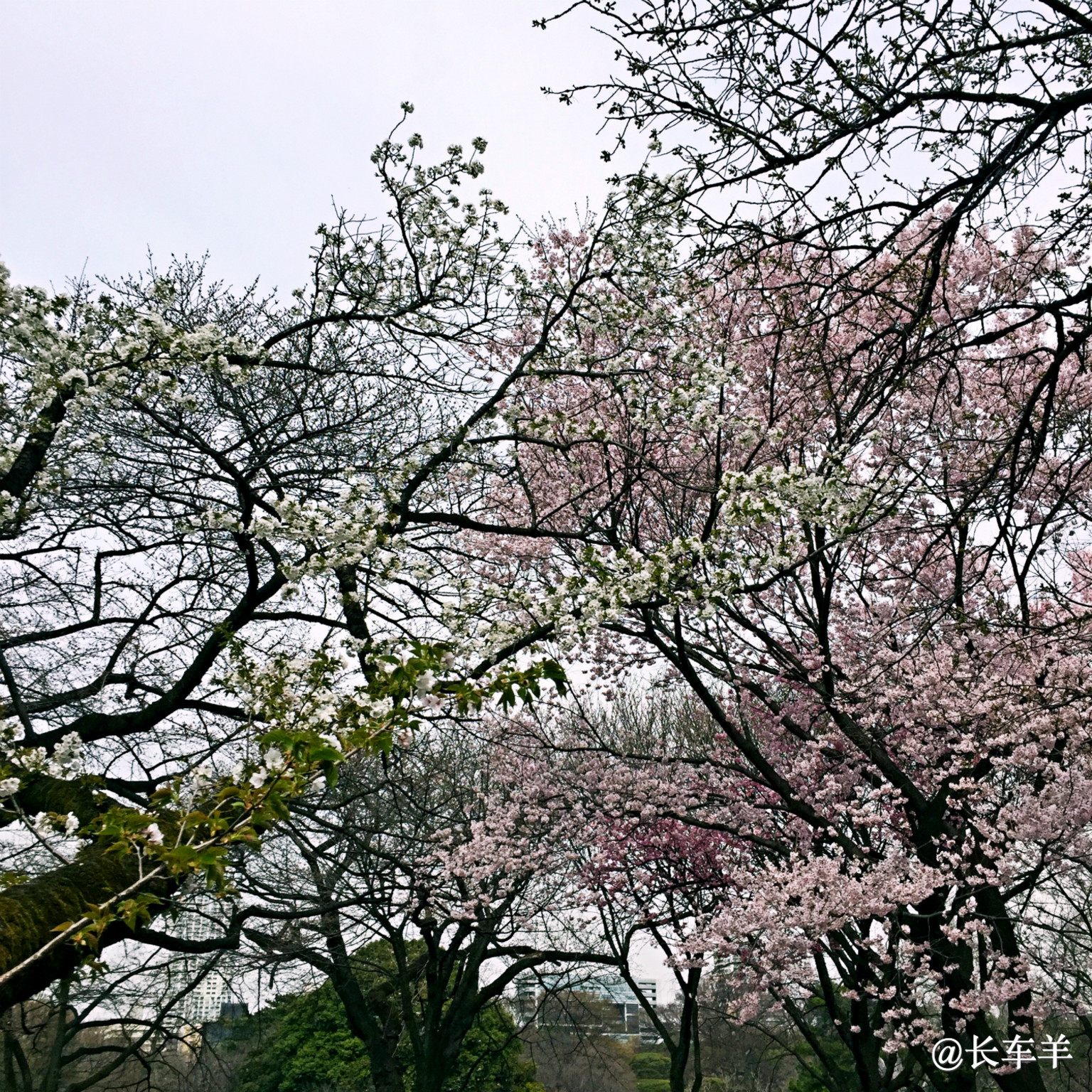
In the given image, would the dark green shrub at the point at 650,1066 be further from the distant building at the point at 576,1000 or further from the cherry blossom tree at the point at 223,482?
the cherry blossom tree at the point at 223,482

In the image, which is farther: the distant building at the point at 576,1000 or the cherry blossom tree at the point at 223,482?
the distant building at the point at 576,1000

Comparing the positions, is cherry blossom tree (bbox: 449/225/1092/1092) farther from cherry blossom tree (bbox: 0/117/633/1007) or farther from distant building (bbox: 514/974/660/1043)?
distant building (bbox: 514/974/660/1043)

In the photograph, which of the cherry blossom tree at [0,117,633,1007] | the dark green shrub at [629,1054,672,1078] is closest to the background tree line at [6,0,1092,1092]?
the cherry blossom tree at [0,117,633,1007]

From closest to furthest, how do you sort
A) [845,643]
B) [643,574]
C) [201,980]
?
[643,574]
[845,643]
[201,980]

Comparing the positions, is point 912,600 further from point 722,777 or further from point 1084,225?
point 1084,225

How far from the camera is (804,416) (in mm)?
9477

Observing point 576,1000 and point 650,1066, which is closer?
point 576,1000

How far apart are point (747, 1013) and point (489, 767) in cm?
547

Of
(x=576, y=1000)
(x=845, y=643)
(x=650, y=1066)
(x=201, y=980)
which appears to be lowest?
(x=650, y=1066)

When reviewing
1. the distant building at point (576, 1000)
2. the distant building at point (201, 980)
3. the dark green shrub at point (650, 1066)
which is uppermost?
the distant building at point (201, 980)

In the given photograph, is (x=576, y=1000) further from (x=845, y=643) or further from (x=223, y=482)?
(x=223, y=482)

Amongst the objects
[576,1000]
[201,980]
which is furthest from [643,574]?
[576,1000]

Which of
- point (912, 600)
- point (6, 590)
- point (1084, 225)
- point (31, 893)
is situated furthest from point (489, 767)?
point (1084, 225)

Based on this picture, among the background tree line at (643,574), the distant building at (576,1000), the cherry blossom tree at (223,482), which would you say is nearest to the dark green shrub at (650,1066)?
the distant building at (576,1000)
